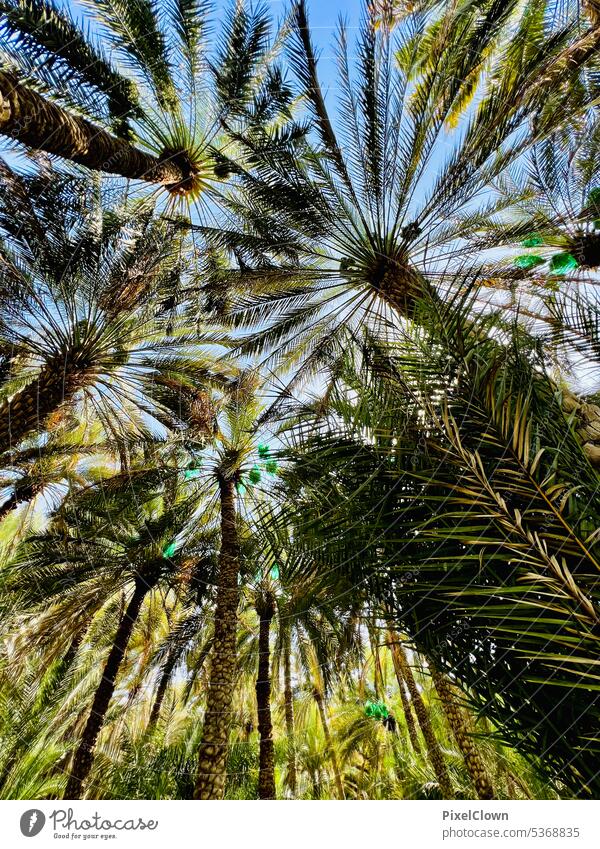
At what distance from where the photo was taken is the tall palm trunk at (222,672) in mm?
3721

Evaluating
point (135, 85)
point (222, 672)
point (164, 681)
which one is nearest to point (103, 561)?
point (164, 681)

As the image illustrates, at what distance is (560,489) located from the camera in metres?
1.44

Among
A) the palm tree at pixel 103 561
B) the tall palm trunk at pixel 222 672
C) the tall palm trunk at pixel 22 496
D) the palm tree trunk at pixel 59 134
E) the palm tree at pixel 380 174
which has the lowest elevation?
the tall palm trunk at pixel 222 672

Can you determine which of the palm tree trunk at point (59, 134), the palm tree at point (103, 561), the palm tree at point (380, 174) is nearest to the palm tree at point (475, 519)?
the palm tree at point (380, 174)

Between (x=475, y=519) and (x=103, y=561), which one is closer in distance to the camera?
(x=475, y=519)

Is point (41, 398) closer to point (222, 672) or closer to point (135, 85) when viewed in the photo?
point (135, 85)

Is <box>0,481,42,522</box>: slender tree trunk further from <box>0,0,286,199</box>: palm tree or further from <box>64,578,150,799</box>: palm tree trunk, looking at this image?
<box>0,0,286,199</box>: palm tree

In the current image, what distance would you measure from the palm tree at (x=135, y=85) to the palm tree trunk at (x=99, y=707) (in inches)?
196

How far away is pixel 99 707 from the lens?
4785 millimetres

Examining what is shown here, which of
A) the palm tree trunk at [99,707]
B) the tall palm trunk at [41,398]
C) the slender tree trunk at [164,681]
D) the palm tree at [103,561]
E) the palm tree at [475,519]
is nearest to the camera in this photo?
the palm tree at [475,519]

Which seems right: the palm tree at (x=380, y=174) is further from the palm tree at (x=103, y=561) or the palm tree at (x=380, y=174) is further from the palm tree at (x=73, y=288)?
the palm tree at (x=103, y=561)

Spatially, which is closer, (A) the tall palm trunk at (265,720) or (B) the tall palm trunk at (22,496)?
(B) the tall palm trunk at (22,496)
